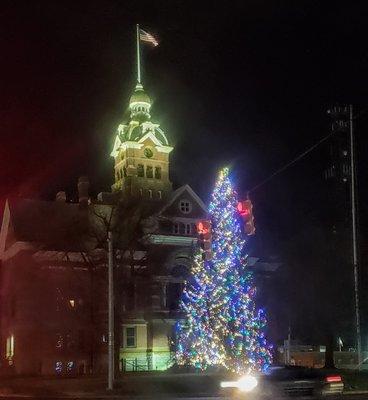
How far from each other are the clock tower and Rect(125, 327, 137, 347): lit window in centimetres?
1603

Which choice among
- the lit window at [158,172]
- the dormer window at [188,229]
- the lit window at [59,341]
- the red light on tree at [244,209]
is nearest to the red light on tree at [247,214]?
the red light on tree at [244,209]

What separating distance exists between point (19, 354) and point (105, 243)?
1773cm

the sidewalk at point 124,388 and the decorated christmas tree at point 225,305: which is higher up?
the decorated christmas tree at point 225,305

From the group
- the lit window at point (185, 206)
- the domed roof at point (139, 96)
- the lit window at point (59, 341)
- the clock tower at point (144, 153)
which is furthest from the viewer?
the domed roof at point (139, 96)

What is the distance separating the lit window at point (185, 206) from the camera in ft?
205

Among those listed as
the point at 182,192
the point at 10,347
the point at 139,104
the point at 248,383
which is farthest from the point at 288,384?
the point at 139,104

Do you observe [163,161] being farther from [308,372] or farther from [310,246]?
[308,372]

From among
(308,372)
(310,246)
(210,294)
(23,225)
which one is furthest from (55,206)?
(308,372)

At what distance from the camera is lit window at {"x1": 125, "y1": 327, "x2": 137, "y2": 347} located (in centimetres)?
5656

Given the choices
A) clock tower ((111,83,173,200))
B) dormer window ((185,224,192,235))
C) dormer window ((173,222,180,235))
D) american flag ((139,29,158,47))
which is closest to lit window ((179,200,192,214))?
dormer window ((185,224,192,235))

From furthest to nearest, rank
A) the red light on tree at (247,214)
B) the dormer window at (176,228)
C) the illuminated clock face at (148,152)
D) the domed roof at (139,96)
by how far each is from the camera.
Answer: the domed roof at (139,96) < the illuminated clock face at (148,152) < the dormer window at (176,228) < the red light on tree at (247,214)

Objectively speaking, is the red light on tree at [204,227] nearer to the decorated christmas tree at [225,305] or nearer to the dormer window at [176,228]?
the decorated christmas tree at [225,305]

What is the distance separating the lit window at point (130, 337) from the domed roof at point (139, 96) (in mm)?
27850

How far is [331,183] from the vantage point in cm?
7425
